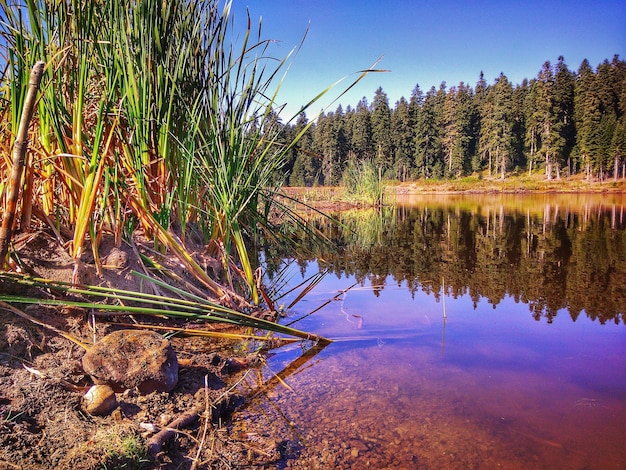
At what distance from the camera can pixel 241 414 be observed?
5.89ft

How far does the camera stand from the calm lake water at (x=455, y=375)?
5.38ft

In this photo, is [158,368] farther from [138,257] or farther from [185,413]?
[138,257]

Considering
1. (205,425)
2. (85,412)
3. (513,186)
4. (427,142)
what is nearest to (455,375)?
(205,425)

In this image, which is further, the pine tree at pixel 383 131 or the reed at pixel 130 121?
the pine tree at pixel 383 131

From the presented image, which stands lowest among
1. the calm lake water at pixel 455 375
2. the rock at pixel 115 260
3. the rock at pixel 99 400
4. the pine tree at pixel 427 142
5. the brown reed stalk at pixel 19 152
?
the calm lake water at pixel 455 375

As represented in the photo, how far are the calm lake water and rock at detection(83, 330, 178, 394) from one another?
0.36 meters

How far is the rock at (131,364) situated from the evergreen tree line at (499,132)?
43486mm

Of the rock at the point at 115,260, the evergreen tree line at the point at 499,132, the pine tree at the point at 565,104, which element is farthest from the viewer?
the pine tree at the point at 565,104

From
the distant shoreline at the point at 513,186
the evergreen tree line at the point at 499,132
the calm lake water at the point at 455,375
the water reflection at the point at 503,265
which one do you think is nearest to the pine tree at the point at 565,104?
the evergreen tree line at the point at 499,132

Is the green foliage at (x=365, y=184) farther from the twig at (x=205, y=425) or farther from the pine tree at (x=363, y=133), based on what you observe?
the pine tree at (x=363, y=133)

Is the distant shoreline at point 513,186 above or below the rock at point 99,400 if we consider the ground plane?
above

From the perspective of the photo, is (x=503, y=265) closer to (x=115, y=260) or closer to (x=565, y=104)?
(x=115, y=260)

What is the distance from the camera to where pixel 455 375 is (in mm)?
2277

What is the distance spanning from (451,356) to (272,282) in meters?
2.23
